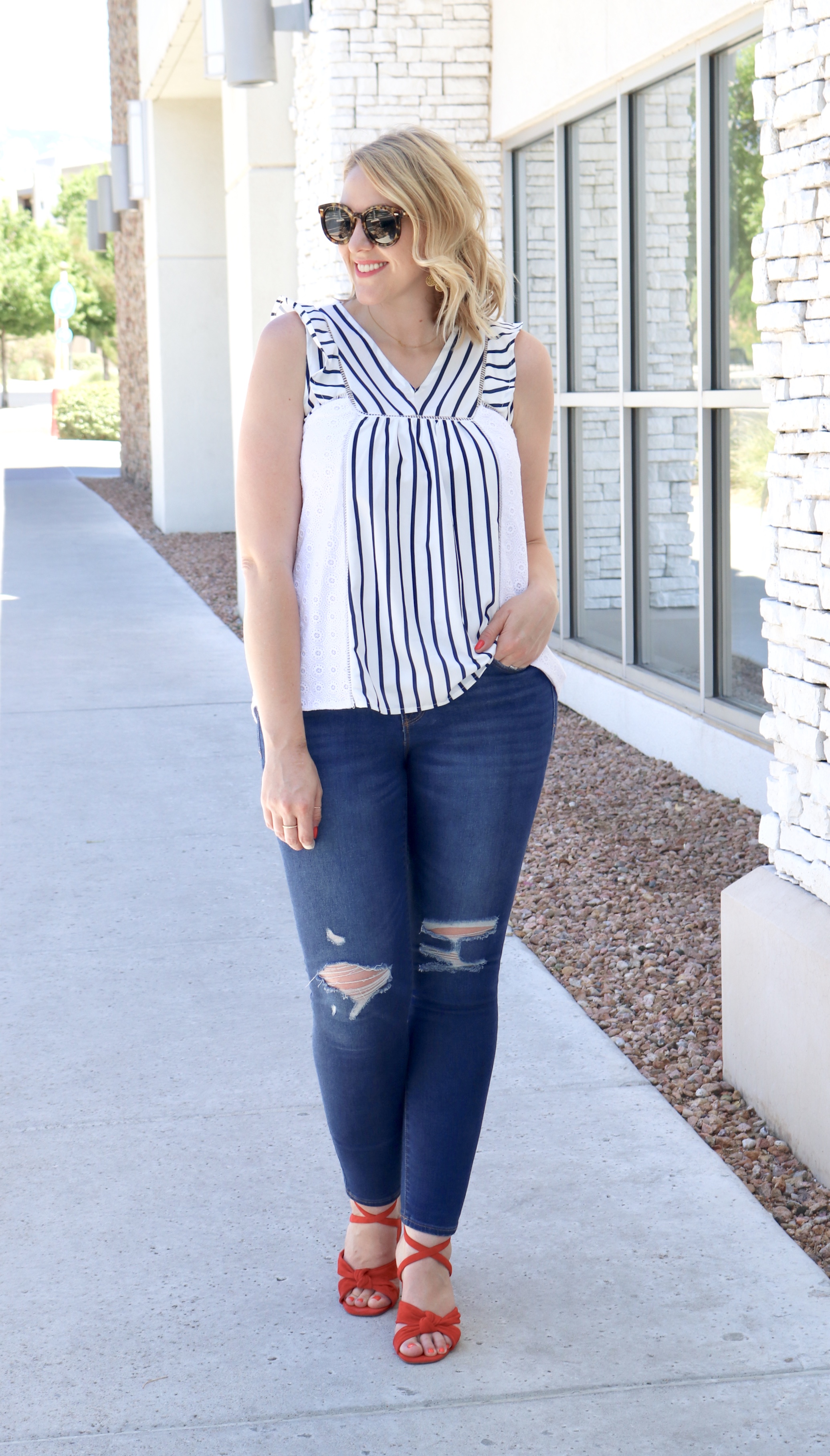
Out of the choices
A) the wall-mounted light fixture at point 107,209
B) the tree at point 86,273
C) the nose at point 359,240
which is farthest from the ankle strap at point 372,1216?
the tree at point 86,273

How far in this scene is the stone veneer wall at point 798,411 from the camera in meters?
3.05

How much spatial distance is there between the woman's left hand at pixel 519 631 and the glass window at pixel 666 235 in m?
3.97

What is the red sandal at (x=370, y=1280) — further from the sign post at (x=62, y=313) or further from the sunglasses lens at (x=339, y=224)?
the sign post at (x=62, y=313)

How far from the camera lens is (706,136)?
577 centimetres

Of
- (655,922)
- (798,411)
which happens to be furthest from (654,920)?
(798,411)

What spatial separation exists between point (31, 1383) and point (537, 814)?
3.63 m

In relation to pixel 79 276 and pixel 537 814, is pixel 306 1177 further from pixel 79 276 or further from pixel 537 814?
pixel 79 276

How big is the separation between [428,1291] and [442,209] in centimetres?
172

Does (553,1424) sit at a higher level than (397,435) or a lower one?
lower

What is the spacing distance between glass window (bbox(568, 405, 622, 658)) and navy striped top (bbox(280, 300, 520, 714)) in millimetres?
4811

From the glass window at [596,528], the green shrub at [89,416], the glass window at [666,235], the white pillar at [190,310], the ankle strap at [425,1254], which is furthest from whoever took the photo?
the green shrub at [89,416]

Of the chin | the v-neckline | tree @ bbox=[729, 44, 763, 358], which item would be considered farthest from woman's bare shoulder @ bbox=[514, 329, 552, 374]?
tree @ bbox=[729, 44, 763, 358]

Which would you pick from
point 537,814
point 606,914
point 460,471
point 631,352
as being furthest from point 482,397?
point 631,352

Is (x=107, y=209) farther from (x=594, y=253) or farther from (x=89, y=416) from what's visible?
(x=89, y=416)
